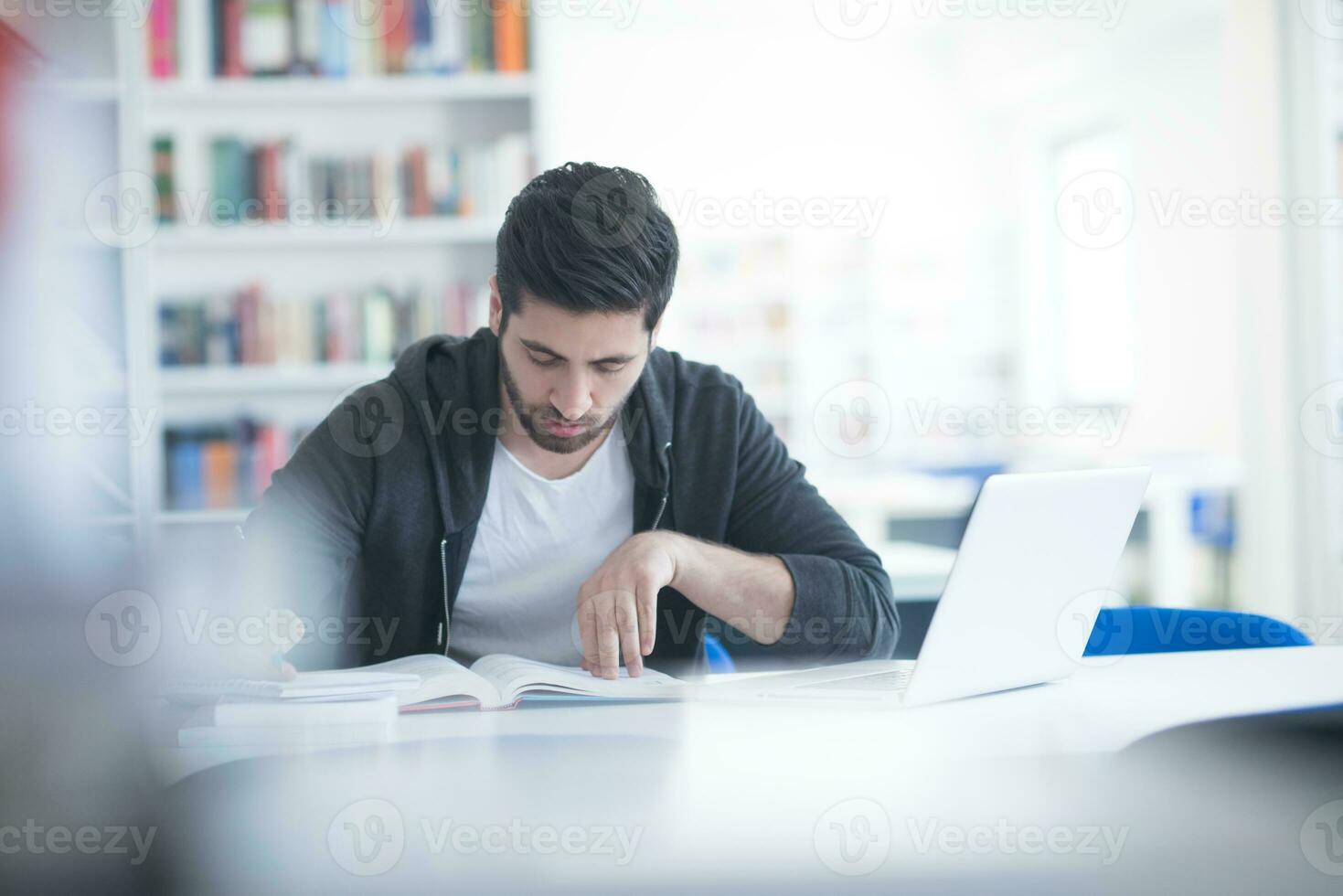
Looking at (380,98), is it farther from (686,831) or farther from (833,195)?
(833,195)

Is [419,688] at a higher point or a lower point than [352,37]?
lower

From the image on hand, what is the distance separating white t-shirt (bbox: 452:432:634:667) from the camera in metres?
1.54

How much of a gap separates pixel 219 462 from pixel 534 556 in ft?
6.96

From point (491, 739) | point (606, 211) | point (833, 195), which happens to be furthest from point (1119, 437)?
point (491, 739)

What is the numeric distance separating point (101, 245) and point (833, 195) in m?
5.06

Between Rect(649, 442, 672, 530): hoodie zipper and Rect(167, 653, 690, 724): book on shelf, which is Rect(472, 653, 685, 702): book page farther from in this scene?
Rect(649, 442, 672, 530): hoodie zipper

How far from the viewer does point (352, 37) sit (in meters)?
3.34

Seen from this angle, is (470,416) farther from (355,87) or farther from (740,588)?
(355,87)

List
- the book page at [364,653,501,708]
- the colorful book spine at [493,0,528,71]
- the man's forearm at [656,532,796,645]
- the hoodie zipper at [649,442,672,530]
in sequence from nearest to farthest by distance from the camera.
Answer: the book page at [364,653,501,708] < the man's forearm at [656,532,796,645] < the hoodie zipper at [649,442,672,530] < the colorful book spine at [493,0,528,71]

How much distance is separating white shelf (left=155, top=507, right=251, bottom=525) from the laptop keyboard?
2369mm

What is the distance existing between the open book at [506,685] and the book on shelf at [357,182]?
92.2 inches

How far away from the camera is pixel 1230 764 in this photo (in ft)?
3.05

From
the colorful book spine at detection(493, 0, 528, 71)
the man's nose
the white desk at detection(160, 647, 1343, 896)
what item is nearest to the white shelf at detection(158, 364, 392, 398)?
the colorful book spine at detection(493, 0, 528, 71)

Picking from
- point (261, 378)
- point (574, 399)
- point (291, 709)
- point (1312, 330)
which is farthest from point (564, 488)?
point (1312, 330)
